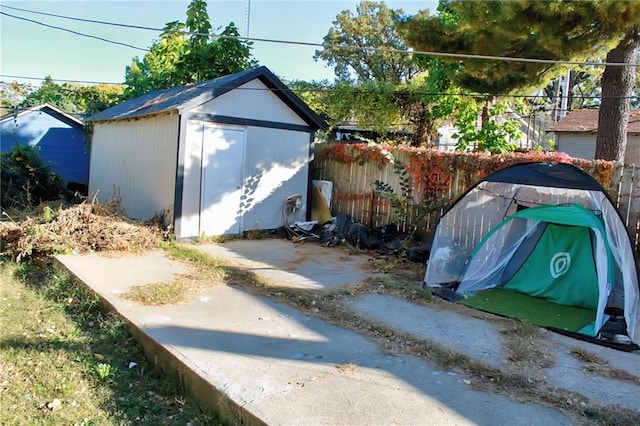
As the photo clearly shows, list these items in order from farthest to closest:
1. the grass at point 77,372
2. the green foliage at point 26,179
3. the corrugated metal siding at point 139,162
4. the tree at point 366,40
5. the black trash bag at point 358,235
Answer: the tree at point 366,40
the green foliage at point 26,179
the black trash bag at point 358,235
the corrugated metal siding at point 139,162
the grass at point 77,372

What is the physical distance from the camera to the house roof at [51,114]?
50.6ft

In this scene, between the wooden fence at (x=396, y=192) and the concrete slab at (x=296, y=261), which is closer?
the concrete slab at (x=296, y=261)

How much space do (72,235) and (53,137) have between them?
430 inches

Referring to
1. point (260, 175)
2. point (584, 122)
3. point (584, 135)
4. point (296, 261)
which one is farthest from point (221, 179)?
point (584, 122)

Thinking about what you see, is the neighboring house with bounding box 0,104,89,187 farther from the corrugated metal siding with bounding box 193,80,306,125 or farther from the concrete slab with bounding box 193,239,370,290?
the concrete slab with bounding box 193,239,370,290

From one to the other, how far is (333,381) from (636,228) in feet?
17.0

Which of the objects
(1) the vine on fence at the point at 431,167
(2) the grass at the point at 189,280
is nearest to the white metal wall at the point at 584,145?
(1) the vine on fence at the point at 431,167

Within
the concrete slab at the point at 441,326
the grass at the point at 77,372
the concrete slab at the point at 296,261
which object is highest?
the concrete slab at the point at 296,261

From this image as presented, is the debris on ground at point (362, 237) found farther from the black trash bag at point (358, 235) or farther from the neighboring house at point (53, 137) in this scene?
the neighboring house at point (53, 137)

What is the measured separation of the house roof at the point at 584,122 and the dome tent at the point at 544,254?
1589 centimetres

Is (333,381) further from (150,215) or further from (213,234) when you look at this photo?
(150,215)

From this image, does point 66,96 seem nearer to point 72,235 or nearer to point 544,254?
point 72,235

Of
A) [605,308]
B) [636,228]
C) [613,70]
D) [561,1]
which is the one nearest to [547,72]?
[613,70]

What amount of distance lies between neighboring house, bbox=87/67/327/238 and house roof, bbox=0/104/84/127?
669cm
